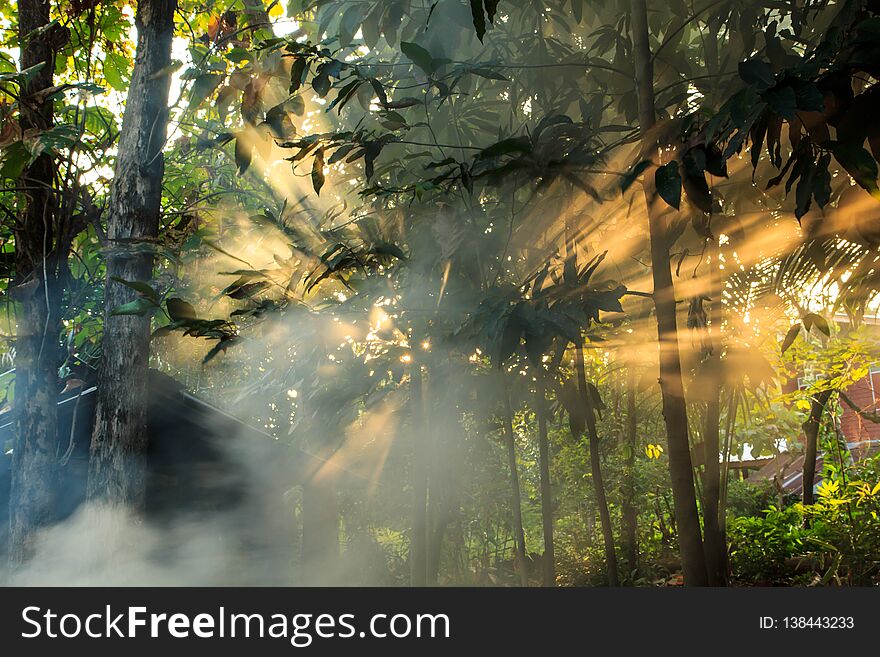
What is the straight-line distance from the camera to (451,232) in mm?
3434

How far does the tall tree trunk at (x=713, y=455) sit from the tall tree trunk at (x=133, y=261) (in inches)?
97.2

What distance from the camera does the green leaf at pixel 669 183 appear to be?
6.26 ft

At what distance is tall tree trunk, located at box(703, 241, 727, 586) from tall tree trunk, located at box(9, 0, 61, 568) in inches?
123

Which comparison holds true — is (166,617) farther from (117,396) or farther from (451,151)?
(451,151)

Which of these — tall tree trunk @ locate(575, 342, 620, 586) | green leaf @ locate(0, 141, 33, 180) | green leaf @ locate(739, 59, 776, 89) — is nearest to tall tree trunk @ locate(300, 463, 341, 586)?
tall tree trunk @ locate(575, 342, 620, 586)

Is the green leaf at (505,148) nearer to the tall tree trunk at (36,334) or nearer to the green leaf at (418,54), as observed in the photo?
the green leaf at (418,54)

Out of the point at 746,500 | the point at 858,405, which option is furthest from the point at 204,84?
the point at 858,405

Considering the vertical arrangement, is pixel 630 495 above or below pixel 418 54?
below

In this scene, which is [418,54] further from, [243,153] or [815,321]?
[815,321]

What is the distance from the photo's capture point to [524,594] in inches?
83.7

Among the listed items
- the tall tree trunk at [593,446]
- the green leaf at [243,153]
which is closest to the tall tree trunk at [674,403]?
the tall tree trunk at [593,446]

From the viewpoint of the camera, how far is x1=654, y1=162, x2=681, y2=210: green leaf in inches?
75.1

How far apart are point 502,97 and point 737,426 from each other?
512 cm

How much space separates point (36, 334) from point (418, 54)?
2532 mm
